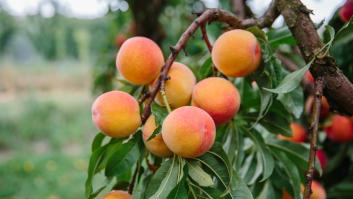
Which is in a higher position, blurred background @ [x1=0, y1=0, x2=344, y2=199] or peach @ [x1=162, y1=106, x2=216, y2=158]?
peach @ [x1=162, y1=106, x2=216, y2=158]

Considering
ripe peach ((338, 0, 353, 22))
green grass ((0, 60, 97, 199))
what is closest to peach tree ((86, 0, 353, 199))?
ripe peach ((338, 0, 353, 22))

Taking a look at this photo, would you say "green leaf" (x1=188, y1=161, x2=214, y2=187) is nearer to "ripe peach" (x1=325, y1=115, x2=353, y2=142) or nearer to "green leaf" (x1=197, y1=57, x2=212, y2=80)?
"green leaf" (x1=197, y1=57, x2=212, y2=80)

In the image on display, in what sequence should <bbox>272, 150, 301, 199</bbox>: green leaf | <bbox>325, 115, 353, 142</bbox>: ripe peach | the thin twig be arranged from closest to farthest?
the thin twig → <bbox>272, 150, 301, 199</bbox>: green leaf → <bbox>325, 115, 353, 142</bbox>: ripe peach

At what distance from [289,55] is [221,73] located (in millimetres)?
559

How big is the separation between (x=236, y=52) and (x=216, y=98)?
8cm

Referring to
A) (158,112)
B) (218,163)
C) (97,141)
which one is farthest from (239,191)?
(97,141)

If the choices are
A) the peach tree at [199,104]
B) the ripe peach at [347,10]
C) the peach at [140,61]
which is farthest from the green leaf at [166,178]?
the ripe peach at [347,10]

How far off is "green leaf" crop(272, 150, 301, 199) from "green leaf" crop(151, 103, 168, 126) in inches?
12.8

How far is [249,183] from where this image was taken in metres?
0.88

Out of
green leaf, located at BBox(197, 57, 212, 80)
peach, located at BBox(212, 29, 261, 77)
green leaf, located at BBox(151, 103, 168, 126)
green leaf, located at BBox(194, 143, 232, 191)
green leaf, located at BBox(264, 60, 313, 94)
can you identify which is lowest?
green leaf, located at BBox(194, 143, 232, 191)

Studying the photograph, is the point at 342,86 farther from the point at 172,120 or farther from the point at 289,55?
the point at 289,55

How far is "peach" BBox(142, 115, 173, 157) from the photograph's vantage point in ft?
2.12

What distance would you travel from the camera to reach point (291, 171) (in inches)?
32.9

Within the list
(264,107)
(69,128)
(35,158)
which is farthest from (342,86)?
(69,128)
